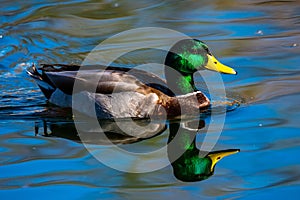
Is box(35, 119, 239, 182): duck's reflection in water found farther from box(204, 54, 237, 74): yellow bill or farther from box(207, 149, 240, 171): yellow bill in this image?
box(204, 54, 237, 74): yellow bill

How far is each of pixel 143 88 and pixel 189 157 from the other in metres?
1.53

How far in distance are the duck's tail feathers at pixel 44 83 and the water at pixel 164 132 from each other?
122 mm

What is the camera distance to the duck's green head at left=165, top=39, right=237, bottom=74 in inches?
321

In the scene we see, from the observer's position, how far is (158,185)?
5910 mm

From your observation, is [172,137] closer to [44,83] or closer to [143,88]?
[143,88]

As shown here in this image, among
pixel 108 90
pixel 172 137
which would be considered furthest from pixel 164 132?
pixel 108 90

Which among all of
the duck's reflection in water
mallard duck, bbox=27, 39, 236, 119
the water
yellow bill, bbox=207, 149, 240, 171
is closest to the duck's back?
mallard duck, bbox=27, 39, 236, 119

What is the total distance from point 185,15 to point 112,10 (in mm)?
1199

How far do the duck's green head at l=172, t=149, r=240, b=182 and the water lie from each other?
0.09 m

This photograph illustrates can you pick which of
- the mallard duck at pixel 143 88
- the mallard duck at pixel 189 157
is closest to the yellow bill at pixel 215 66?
the mallard duck at pixel 143 88

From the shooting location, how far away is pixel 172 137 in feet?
24.1

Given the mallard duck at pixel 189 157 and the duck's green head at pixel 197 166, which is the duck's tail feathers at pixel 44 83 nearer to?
the mallard duck at pixel 189 157

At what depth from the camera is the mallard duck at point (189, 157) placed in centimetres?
625

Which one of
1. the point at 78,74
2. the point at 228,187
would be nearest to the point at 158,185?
the point at 228,187
